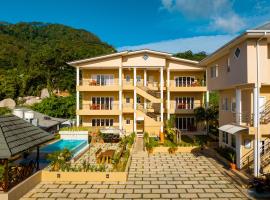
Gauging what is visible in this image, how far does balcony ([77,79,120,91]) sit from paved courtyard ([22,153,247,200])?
16.7 m

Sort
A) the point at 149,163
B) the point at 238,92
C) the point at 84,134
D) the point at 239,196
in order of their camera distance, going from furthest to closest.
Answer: the point at 84,134
the point at 149,163
the point at 238,92
the point at 239,196

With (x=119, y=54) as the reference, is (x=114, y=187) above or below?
below

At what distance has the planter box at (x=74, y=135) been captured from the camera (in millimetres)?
31500

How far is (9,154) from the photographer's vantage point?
13.6m

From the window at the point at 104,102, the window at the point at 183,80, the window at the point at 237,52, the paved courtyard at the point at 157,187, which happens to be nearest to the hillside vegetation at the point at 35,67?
the window at the point at 104,102

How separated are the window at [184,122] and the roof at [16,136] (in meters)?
24.0

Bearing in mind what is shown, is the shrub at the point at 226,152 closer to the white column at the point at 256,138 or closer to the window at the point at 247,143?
the window at the point at 247,143

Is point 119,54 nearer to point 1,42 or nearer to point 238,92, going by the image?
point 238,92

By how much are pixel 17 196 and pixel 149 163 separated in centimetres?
1096

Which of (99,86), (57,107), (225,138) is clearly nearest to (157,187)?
(225,138)

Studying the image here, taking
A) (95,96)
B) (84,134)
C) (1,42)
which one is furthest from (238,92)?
(1,42)

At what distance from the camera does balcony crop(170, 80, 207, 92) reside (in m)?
38.1

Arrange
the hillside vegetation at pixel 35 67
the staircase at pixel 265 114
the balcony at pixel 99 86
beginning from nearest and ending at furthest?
the staircase at pixel 265 114 → the balcony at pixel 99 86 → the hillside vegetation at pixel 35 67

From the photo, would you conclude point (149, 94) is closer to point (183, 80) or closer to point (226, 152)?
point (183, 80)
